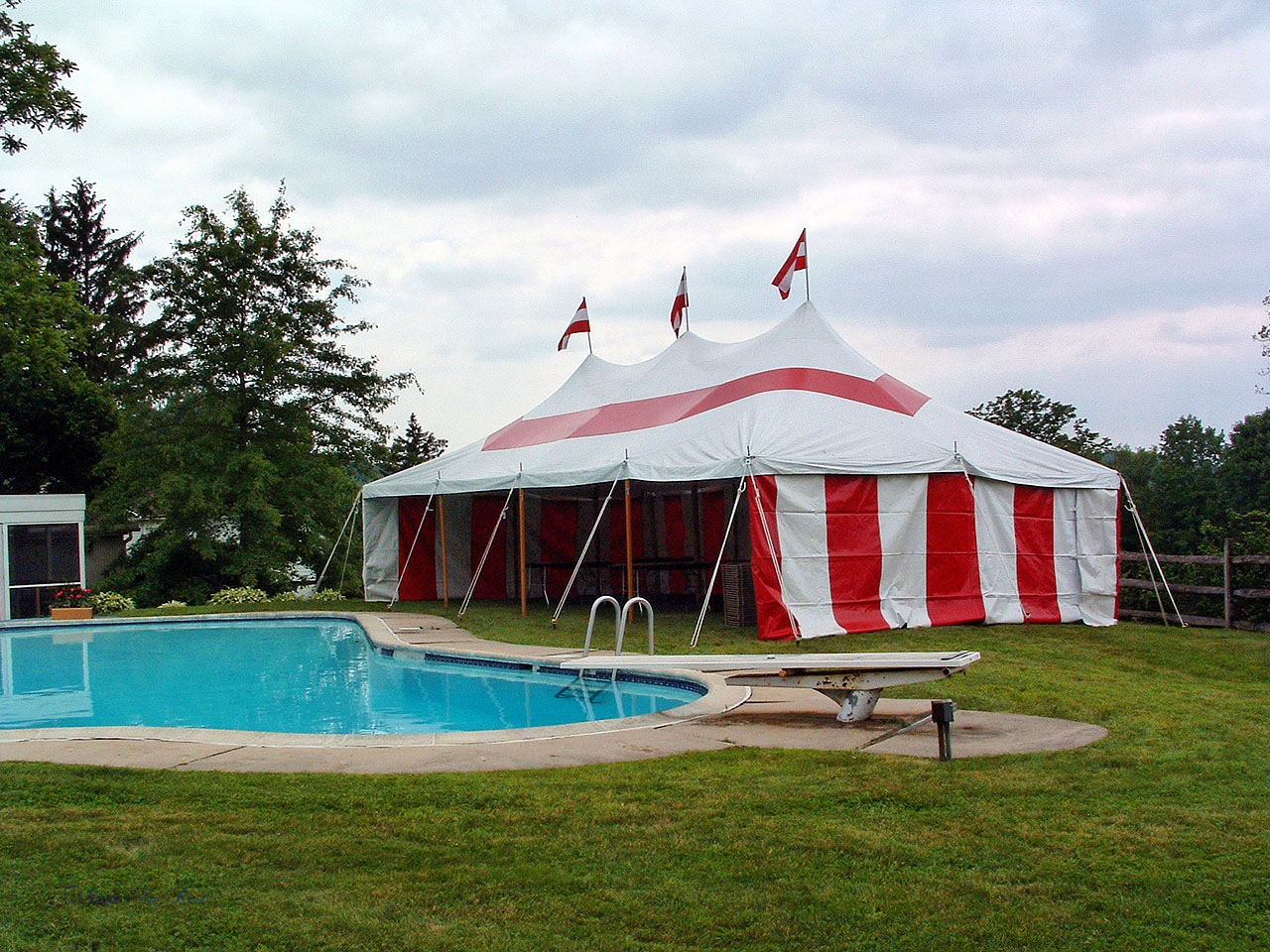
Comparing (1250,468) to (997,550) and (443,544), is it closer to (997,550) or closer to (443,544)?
(997,550)

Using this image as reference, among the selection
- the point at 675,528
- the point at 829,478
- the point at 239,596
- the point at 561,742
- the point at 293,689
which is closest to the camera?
the point at 561,742

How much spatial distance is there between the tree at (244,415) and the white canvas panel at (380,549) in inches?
120

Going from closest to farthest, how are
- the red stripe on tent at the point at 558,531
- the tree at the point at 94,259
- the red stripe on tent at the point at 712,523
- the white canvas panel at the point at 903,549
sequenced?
the white canvas panel at the point at 903,549 < the red stripe on tent at the point at 712,523 < the red stripe on tent at the point at 558,531 < the tree at the point at 94,259

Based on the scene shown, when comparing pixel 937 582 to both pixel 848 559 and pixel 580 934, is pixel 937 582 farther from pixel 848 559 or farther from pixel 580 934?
pixel 580 934

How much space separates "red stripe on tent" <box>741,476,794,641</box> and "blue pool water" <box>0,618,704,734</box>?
197 cm

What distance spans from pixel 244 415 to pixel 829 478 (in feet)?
44.7

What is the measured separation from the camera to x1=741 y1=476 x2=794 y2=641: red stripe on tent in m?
9.99

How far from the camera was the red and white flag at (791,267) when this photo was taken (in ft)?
43.6

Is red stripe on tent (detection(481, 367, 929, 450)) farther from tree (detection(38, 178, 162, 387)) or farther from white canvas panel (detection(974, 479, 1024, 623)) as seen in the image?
tree (detection(38, 178, 162, 387))

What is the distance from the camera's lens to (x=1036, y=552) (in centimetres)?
1155

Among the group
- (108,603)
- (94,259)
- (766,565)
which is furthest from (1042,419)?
(94,259)

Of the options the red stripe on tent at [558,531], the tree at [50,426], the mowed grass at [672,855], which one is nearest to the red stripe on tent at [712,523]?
the red stripe on tent at [558,531]

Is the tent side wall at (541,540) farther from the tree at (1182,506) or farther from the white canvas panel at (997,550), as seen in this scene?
the tree at (1182,506)

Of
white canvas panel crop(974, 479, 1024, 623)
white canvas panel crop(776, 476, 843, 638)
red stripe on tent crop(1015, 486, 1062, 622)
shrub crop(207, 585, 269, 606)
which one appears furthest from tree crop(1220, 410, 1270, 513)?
shrub crop(207, 585, 269, 606)
